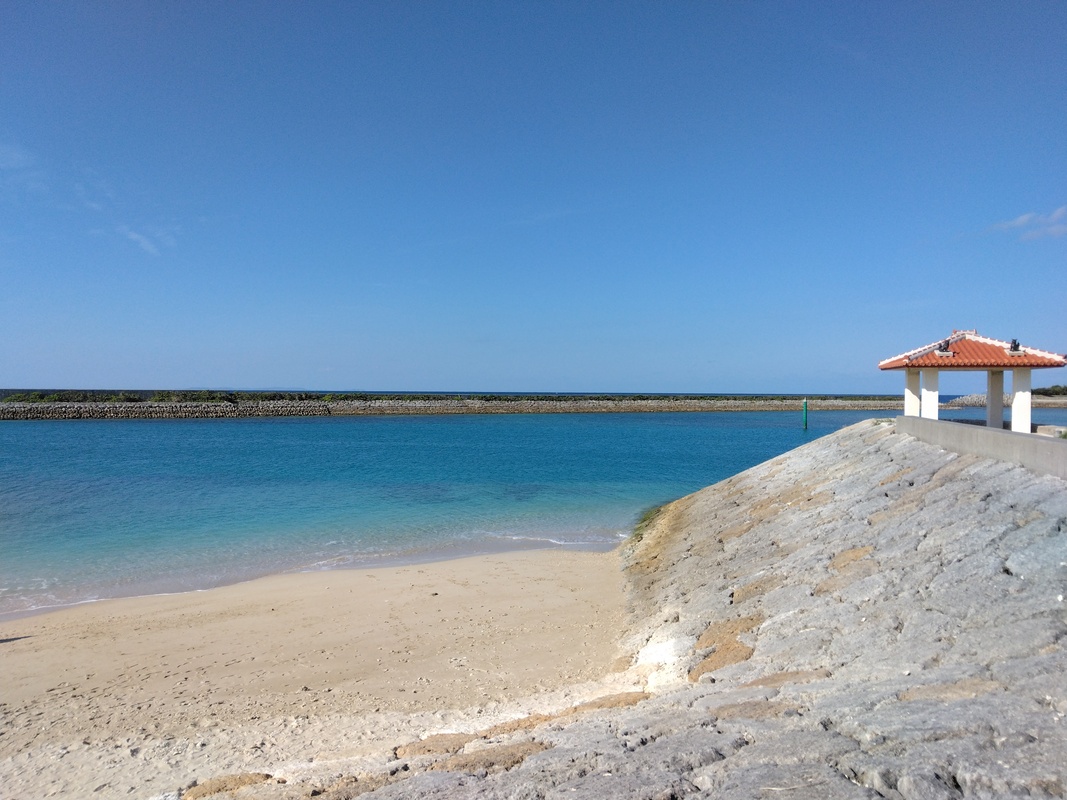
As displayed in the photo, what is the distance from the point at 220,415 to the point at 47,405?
50.4ft

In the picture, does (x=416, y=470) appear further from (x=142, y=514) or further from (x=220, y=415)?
(x=220, y=415)

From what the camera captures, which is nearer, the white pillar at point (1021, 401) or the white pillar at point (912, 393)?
the white pillar at point (1021, 401)

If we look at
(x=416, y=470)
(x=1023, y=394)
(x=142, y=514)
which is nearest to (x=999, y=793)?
(x=1023, y=394)

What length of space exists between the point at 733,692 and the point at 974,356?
39.7ft

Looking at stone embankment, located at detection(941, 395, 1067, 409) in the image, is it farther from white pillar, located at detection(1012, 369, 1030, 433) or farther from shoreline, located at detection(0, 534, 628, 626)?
shoreline, located at detection(0, 534, 628, 626)

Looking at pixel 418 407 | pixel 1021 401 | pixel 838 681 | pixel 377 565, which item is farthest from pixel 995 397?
pixel 418 407

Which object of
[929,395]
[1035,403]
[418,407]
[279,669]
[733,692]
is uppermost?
[929,395]

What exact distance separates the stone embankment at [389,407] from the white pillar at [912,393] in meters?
64.2

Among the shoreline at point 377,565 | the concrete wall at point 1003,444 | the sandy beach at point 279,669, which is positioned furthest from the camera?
the shoreline at point 377,565

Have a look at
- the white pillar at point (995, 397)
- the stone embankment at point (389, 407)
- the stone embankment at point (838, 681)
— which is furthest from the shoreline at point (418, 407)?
the stone embankment at point (838, 681)

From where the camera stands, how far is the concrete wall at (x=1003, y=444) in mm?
7387

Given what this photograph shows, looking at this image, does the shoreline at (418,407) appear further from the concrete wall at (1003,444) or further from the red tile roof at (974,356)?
the concrete wall at (1003,444)

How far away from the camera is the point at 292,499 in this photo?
22094 mm

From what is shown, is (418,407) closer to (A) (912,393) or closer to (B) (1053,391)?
(A) (912,393)
